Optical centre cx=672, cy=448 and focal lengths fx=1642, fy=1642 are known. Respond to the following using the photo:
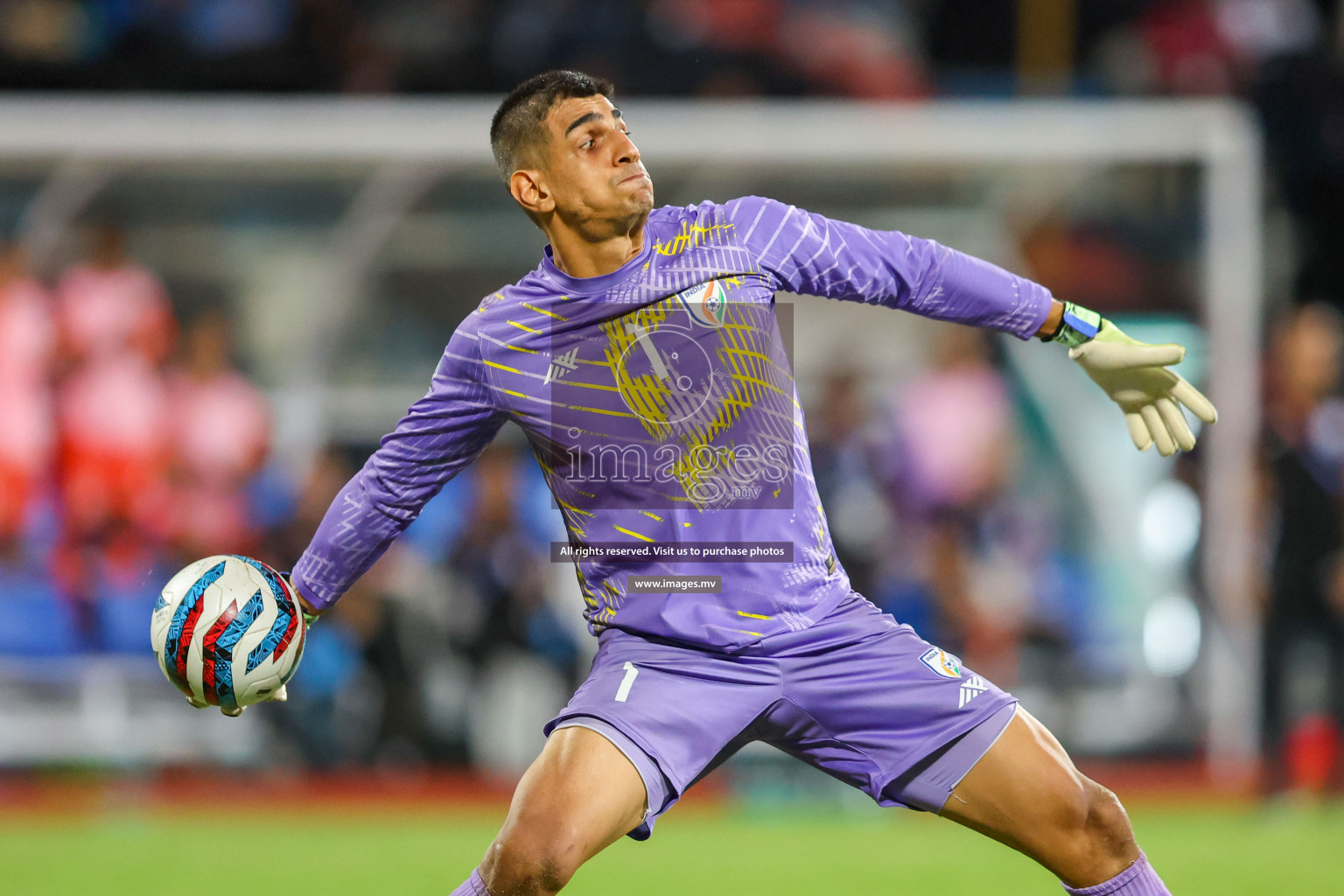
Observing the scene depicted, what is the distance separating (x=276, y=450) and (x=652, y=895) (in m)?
4.62

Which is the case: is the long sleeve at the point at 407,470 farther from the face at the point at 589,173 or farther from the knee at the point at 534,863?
the knee at the point at 534,863

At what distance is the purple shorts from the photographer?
3922 mm

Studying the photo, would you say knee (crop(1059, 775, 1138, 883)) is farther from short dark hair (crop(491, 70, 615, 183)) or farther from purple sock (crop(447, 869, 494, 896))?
short dark hair (crop(491, 70, 615, 183))

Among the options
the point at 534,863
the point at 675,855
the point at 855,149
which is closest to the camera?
the point at 534,863

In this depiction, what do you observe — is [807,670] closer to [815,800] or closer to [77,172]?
[815,800]

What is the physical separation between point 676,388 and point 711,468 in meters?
0.22

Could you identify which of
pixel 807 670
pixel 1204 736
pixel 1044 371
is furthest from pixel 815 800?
pixel 807 670

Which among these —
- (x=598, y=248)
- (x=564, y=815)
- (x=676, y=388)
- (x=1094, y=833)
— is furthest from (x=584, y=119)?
(x=1094, y=833)

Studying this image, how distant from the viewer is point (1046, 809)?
387cm

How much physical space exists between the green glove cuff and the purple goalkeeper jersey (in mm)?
74

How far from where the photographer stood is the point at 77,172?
10.3 metres

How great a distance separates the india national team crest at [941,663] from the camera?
4043mm

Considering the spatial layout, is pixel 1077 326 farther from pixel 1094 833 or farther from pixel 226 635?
pixel 226 635

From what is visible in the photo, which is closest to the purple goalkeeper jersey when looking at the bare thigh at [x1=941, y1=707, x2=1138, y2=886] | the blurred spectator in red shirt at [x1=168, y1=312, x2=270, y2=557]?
the bare thigh at [x1=941, y1=707, x2=1138, y2=886]
